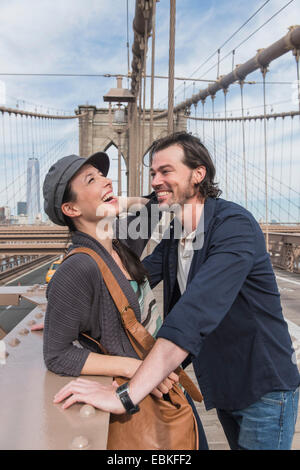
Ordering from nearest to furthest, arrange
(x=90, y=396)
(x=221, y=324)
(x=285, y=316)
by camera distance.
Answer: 1. (x=90, y=396)
2. (x=221, y=324)
3. (x=285, y=316)

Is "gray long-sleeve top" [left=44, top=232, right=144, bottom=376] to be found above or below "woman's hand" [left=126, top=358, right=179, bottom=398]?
above

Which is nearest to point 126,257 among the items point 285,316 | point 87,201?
point 87,201

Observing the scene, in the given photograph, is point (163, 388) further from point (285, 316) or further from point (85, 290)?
point (285, 316)

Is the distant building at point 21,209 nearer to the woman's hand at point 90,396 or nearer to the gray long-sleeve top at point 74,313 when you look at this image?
the gray long-sleeve top at point 74,313

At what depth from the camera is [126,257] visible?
49.0 inches

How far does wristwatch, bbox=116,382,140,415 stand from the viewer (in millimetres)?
834

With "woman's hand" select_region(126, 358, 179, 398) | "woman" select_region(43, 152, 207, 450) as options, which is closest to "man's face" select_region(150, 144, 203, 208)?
"woman" select_region(43, 152, 207, 450)

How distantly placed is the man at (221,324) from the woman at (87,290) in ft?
0.34

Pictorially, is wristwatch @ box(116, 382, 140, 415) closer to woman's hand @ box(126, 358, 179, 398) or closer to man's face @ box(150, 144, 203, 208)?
woman's hand @ box(126, 358, 179, 398)

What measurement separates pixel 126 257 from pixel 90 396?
0.50m

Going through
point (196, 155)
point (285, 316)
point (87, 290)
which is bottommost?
point (285, 316)

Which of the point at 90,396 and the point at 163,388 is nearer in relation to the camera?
the point at 90,396

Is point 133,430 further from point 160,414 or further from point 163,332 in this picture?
point 163,332
